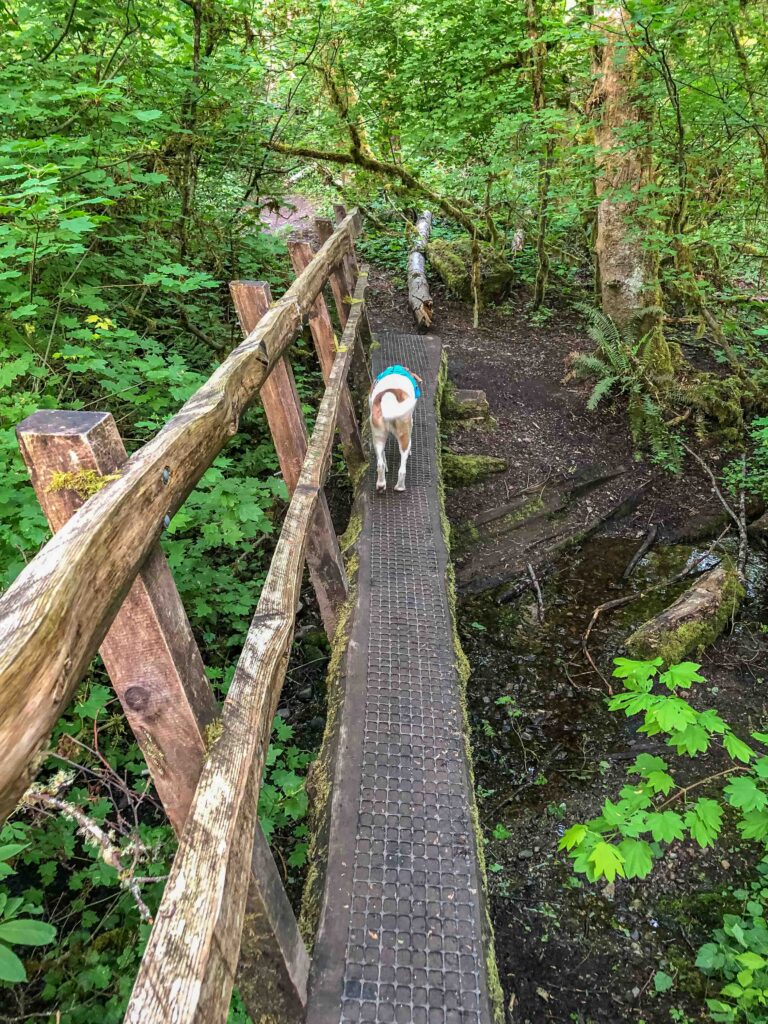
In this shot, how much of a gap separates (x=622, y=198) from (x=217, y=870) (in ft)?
21.7

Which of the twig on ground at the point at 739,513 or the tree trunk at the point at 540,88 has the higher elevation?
the tree trunk at the point at 540,88

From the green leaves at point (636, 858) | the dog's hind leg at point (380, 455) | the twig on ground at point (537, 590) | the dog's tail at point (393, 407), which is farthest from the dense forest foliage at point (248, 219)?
the twig on ground at point (537, 590)

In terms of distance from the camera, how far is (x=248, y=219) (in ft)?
21.2

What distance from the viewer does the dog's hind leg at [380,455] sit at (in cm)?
462

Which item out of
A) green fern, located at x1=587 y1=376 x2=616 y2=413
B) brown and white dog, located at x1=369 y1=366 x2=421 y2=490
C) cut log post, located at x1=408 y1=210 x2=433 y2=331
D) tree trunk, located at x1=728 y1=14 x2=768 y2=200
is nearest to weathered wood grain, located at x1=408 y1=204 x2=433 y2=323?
cut log post, located at x1=408 y1=210 x2=433 y2=331

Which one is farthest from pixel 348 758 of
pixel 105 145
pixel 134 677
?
pixel 105 145

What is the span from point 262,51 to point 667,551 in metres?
7.11

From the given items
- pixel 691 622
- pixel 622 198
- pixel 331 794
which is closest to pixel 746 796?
pixel 331 794

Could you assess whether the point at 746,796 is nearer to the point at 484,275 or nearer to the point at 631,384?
the point at 631,384

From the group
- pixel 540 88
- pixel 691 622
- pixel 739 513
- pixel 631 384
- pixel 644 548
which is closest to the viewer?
pixel 691 622

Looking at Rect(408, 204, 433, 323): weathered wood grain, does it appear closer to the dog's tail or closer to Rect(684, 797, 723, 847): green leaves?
the dog's tail

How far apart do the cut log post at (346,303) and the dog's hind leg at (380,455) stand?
56.0 inches

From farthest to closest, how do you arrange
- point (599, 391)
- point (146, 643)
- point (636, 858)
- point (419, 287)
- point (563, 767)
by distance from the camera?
point (419, 287) < point (599, 391) < point (563, 767) < point (636, 858) < point (146, 643)

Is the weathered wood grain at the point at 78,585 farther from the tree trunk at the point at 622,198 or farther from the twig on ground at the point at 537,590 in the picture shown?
the tree trunk at the point at 622,198
